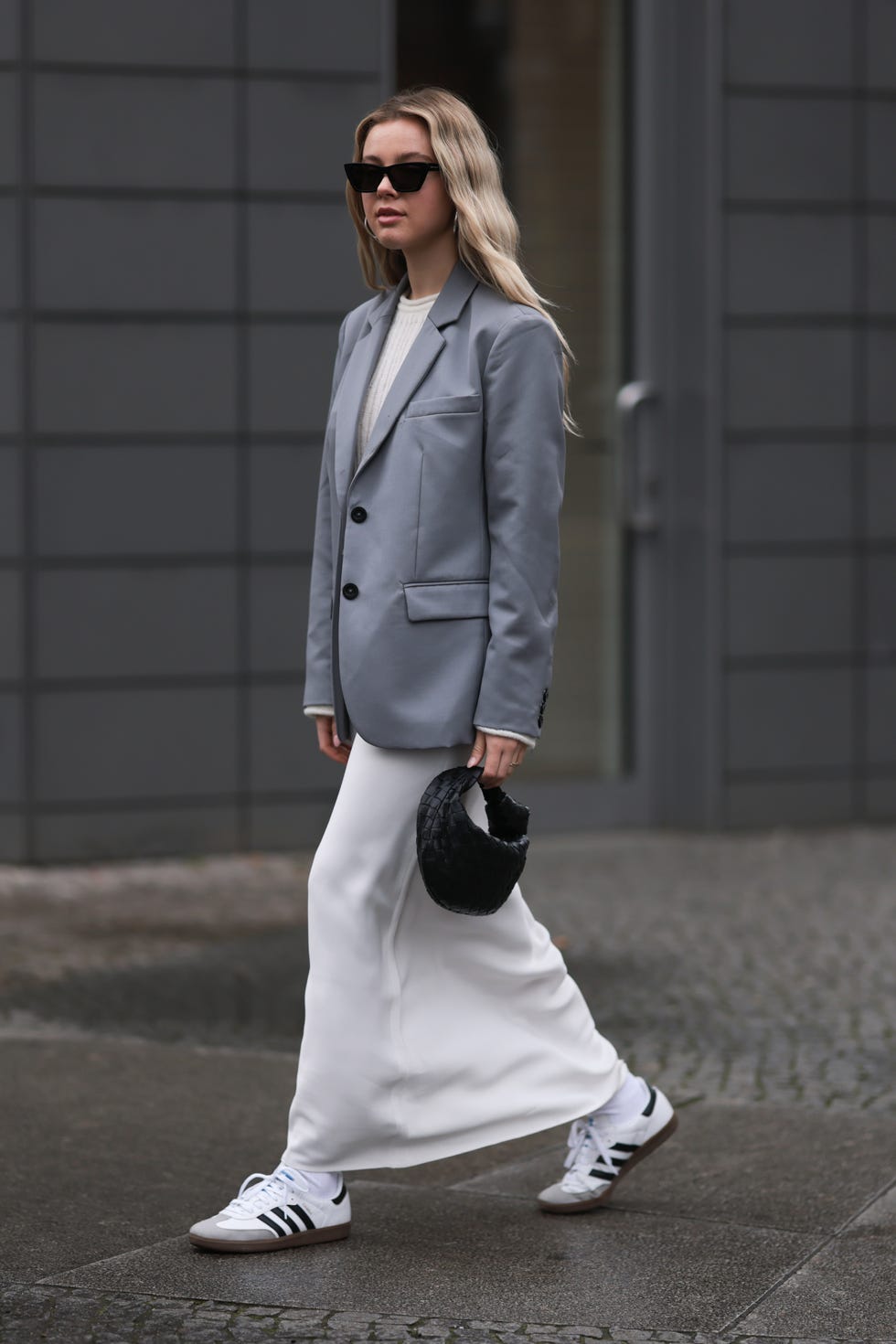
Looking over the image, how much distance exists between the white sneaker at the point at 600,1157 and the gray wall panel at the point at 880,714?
4.83m

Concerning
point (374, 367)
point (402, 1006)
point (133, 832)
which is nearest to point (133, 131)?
point (133, 832)

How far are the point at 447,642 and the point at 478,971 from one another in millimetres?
603

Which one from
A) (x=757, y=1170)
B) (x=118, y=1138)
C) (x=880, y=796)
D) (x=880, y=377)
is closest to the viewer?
(x=757, y=1170)

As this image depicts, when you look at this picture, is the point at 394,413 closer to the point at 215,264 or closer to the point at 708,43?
the point at 215,264

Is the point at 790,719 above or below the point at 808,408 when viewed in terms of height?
below

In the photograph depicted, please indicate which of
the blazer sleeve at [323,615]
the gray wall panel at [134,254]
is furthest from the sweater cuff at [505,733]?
the gray wall panel at [134,254]

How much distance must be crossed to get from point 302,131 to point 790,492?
7.85 feet

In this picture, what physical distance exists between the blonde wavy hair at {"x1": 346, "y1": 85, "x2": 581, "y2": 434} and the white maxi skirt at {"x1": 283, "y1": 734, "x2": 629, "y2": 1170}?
31.0 inches

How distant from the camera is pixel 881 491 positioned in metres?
8.59

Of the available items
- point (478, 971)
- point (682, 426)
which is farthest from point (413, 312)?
point (682, 426)

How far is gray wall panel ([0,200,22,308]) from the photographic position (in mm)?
7477

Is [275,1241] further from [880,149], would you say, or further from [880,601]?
[880,149]

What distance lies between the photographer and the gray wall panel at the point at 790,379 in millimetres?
8375

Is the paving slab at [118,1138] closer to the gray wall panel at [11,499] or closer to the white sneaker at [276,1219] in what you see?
the white sneaker at [276,1219]
